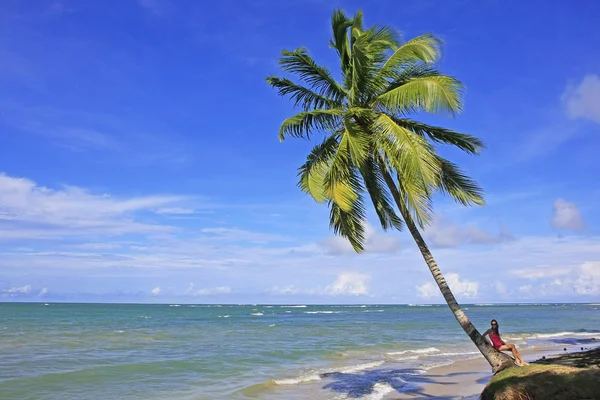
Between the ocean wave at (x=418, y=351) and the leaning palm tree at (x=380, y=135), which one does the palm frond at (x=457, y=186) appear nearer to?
the leaning palm tree at (x=380, y=135)

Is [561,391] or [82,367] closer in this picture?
[561,391]

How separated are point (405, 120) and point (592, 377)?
5769 millimetres

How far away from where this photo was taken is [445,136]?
410 inches

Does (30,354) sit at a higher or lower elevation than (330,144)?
lower

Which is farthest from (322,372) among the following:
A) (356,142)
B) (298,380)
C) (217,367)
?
(356,142)

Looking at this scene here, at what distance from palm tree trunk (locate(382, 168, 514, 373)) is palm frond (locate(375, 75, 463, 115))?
147cm

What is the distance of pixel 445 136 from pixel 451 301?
3423mm

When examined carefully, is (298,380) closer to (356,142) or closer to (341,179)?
(341,179)

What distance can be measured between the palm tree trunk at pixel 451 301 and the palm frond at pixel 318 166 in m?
1.40

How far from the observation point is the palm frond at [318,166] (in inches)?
418

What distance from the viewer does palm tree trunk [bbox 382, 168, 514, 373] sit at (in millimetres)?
9234

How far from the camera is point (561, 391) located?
7.62 metres

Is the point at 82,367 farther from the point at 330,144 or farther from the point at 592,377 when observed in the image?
the point at 592,377

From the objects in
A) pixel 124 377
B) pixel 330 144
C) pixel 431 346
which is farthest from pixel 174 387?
pixel 431 346
